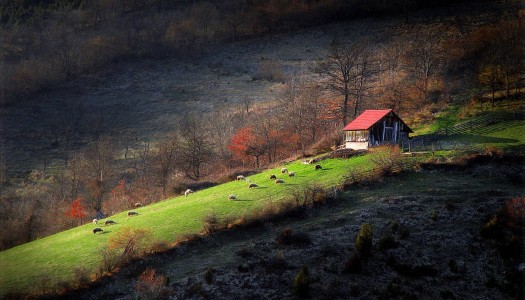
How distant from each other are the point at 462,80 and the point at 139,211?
5444cm

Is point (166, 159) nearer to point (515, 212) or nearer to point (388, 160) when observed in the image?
point (388, 160)

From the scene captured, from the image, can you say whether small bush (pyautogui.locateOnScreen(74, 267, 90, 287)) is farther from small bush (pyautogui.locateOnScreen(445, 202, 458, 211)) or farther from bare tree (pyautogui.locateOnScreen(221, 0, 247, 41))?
bare tree (pyautogui.locateOnScreen(221, 0, 247, 41))

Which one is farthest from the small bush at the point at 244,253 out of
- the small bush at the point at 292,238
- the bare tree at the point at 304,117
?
the bare tree at the point at 304,117

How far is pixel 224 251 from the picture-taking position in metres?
32.4

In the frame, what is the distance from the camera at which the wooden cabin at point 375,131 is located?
51.2 meters

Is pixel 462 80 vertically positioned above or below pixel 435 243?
above

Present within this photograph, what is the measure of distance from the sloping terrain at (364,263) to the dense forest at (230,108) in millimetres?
21471

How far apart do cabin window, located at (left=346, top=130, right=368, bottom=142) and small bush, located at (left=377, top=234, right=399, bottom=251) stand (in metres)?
21.5

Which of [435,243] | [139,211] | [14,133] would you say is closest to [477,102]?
[435,243]

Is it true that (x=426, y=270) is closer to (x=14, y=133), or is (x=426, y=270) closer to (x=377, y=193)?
(x=377, y=193)

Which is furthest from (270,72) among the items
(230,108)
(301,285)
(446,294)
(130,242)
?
(446,294)

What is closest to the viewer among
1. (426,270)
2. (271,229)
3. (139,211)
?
(426,270)

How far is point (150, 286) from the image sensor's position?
89.5 ft

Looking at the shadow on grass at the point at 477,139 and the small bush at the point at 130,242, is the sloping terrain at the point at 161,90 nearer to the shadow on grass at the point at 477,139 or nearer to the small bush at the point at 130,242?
the shadow on grass at the point at 477,139
